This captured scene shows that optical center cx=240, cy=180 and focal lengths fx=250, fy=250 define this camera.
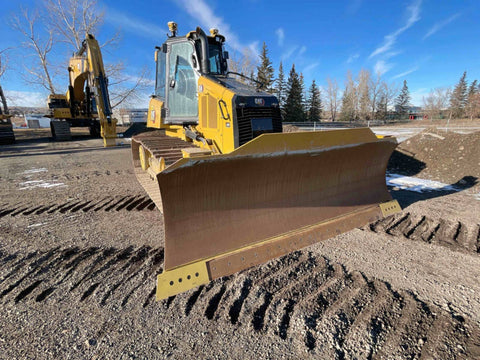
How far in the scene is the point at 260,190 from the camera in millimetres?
3059

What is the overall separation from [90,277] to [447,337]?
10.1 ft

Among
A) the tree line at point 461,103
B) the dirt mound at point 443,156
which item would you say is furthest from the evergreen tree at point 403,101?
the dirt mound at point 443,156

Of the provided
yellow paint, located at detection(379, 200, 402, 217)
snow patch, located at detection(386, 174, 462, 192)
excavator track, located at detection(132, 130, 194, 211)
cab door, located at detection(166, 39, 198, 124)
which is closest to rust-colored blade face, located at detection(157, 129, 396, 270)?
yellow paint, located at detection(379, 200, 402, 217)

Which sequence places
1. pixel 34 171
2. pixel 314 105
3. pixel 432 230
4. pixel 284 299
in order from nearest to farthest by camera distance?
pixel 284 299 → pixel 432 230 → pixel 34 171 → pixel 314 105

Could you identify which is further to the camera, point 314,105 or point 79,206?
point 314,105

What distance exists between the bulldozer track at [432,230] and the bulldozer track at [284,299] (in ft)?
4.32

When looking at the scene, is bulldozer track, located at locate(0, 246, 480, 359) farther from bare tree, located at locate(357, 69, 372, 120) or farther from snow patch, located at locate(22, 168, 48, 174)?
bare tree, located at locate(357, 69, 372, 120)

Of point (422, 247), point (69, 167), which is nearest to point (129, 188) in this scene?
point (69, 167)

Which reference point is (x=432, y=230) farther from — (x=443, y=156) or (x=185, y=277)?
(x=443, y=156)

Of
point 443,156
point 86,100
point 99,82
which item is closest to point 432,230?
point 443,156

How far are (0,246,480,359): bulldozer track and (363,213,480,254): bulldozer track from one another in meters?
1.32

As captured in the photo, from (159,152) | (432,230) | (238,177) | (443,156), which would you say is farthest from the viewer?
(443,156)

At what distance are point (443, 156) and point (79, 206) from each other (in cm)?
888

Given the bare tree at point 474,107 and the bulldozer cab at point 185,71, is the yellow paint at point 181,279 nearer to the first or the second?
the bulldozer cab at point 185,71
